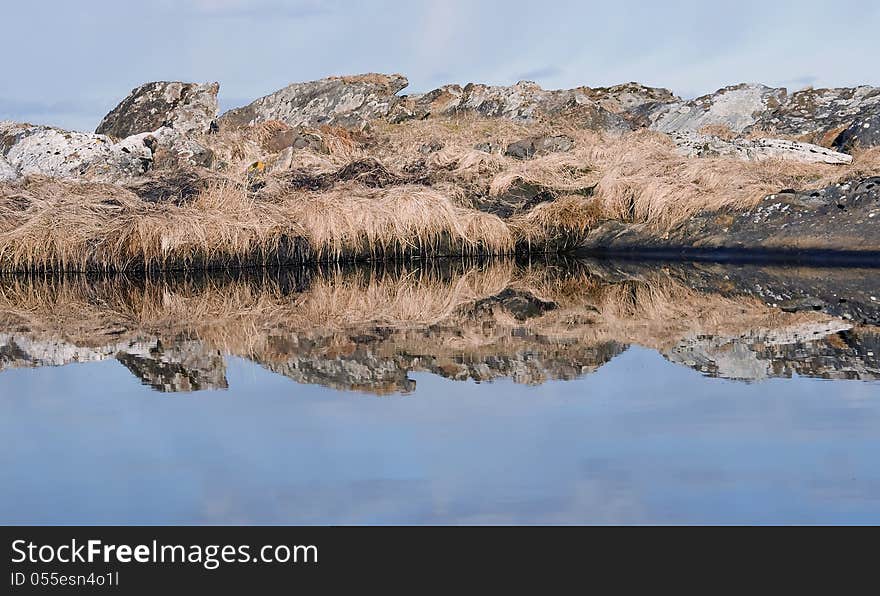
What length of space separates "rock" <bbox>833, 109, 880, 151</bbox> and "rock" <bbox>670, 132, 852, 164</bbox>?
2.52 feet

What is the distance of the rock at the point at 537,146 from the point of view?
19562mm

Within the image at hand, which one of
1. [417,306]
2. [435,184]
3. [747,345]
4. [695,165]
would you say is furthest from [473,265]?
[747,345]

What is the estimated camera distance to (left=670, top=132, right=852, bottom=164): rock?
17094 millimetres

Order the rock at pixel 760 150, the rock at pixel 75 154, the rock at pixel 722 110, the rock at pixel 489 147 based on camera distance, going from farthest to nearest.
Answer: the rock at pixel 722 110 → the rock at pixel 489 147 → the rock at pixel 75 154 → the rock at pixel 760 150

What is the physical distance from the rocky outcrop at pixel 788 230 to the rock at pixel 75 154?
8.99 meters

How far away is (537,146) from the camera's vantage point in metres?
19.8

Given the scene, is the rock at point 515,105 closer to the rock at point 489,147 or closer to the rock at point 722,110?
the rock at point 722,110

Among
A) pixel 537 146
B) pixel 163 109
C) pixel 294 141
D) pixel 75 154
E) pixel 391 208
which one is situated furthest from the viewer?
pixel 163 109

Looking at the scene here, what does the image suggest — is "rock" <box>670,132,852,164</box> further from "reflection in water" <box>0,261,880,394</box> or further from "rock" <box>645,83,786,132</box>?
"reflection in water" <box>0,261,880,394</box>

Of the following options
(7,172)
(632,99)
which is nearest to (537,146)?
(632,99)

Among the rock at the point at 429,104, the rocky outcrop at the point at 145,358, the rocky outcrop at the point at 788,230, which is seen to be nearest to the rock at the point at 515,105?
the rock at the point at 429,104

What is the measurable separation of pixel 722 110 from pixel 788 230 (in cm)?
1068

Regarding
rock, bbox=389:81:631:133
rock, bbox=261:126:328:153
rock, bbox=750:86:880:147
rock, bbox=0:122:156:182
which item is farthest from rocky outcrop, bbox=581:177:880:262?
rock, bbox=0:122:156:182

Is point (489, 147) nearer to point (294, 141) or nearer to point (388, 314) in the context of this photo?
point (294, 141)
